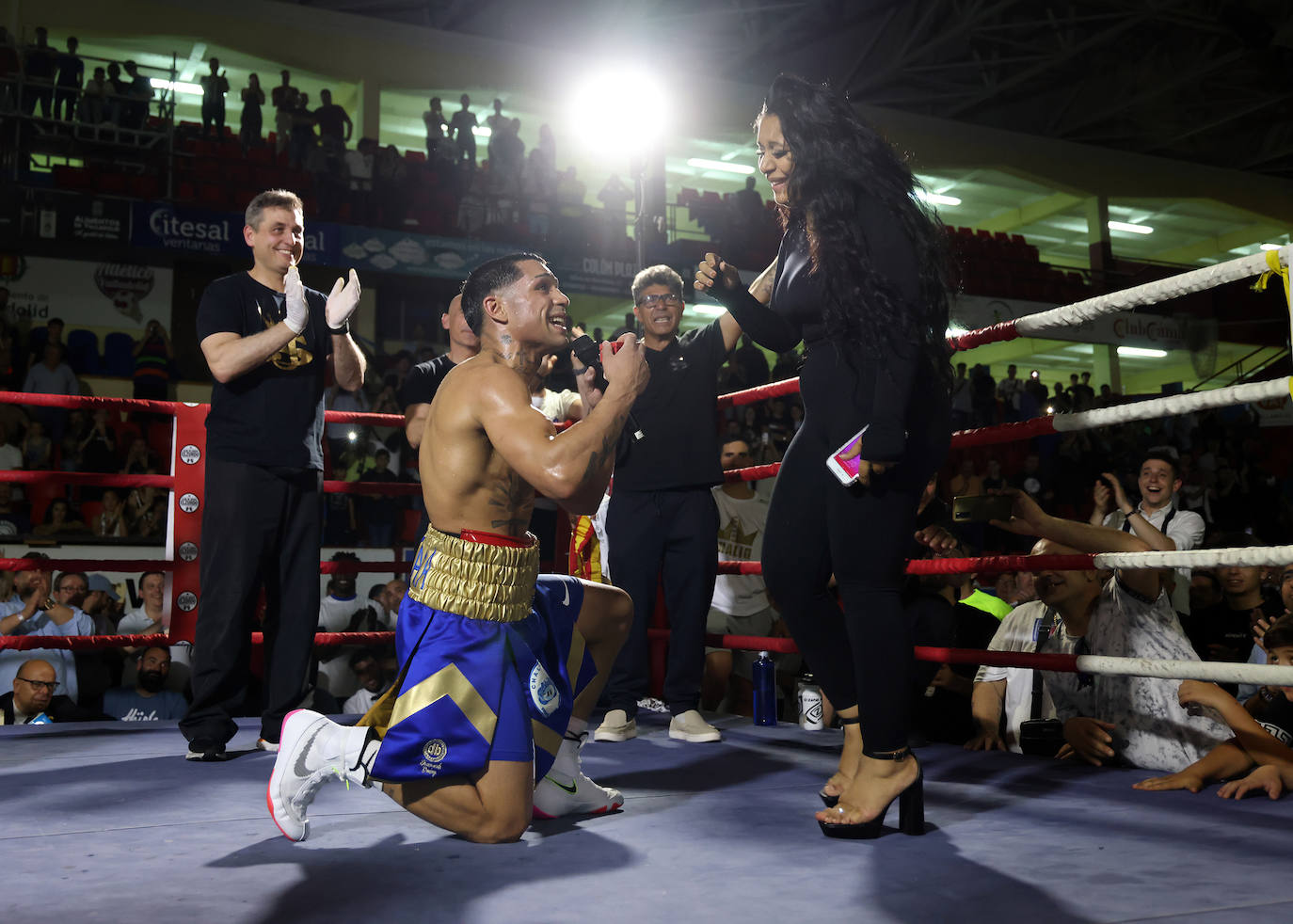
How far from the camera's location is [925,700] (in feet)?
9.93

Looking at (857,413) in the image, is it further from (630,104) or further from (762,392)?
(630,104)

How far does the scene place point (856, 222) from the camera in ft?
5.60

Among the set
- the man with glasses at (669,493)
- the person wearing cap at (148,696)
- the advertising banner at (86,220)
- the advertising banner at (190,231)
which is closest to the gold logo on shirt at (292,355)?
the man with glasses at (669,493)

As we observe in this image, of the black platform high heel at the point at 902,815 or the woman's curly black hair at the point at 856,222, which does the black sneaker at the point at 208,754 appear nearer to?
the black platform high heel at the point at 902,815

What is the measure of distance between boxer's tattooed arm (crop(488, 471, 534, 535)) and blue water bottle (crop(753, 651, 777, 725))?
152 cm

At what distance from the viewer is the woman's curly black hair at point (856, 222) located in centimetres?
167

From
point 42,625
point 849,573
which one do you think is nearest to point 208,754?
point 849,573

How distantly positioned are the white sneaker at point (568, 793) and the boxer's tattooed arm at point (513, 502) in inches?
15.4

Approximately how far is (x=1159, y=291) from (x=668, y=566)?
150cm

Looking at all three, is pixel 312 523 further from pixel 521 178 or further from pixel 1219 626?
pixel 521 178

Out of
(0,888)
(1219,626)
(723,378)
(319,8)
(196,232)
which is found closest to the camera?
(0,888)

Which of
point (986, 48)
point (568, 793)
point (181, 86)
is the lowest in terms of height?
point (568, 793)

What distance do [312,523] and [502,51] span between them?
38.7 feet

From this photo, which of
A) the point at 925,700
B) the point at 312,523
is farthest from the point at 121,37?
the point at 925,700
